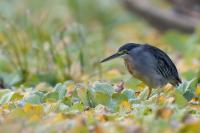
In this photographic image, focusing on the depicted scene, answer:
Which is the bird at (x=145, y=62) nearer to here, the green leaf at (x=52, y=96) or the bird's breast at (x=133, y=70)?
the bird's breast at (x=133, y=70)

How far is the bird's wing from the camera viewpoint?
20.6 ft

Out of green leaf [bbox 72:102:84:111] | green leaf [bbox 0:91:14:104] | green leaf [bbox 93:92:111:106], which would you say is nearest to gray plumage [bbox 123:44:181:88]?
green leaf [bbox 93:92:111:106]

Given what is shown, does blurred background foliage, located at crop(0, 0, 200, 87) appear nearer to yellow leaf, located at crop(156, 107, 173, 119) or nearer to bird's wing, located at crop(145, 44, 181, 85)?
bird's wing, located at crop(145, 44, 181, 85)

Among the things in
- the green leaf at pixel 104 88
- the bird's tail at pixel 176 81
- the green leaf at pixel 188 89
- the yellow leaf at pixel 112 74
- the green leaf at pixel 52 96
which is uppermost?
the yellow leaf at pixel 112 74

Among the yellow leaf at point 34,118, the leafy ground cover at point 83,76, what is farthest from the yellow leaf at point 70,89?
the yellow leaf at point 34,118

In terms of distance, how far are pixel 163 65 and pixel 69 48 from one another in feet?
9.78

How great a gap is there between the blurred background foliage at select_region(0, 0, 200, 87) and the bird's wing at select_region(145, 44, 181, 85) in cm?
42

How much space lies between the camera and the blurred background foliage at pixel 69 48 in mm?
8094

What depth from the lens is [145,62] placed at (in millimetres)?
6215

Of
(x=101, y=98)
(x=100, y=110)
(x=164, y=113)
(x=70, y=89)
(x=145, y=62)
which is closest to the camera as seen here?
(x=164, y=113)

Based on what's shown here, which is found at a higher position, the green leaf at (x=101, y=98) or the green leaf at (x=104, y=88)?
the green leaf at (x=104, y=88)

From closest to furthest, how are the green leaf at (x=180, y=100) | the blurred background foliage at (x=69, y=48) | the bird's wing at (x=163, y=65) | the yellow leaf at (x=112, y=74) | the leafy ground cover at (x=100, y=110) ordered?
1. the leafy ground cover at (x=100, y=110)
2. the green leaf at (x=180, y=100)
3. the bird's wing at (x=163, y=65)
4. the yellow leaf at (x=112, y=74)
5. the blurred background foliage at (x=69, y=48)

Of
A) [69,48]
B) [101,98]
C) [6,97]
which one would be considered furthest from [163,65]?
[69,48]

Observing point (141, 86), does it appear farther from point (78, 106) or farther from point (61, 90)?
point (78, 106)
